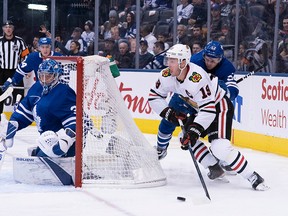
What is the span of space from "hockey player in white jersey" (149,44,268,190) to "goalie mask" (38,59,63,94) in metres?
0.62

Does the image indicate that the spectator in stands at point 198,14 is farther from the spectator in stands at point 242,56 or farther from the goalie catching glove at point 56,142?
the goalie catching glove at point 56,142

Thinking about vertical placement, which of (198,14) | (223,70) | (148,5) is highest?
(148,5)

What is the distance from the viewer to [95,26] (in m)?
9.52

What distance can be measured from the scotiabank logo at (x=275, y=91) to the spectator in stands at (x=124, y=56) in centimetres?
284

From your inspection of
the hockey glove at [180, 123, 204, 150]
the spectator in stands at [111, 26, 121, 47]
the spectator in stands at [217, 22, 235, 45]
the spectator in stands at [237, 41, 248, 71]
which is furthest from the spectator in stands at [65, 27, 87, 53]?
the hockey glove at [180, 123, 204, 150]

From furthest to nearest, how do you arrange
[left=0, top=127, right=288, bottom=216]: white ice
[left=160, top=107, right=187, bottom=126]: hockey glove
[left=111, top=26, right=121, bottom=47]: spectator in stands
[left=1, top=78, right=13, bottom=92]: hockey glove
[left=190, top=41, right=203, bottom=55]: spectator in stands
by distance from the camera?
[left=111, top=26, right=121, bottom=47]: spectator in stands
[left=190, top=41, right=203, bottom=55]: spectator in stands
[left=1, top=78, right=13, bottom=92]: hockey glove
[left=160, top=107, right=187, bottom=126]: hockey glove
[left=0, top=127, right=288, bottom=216]: white ice

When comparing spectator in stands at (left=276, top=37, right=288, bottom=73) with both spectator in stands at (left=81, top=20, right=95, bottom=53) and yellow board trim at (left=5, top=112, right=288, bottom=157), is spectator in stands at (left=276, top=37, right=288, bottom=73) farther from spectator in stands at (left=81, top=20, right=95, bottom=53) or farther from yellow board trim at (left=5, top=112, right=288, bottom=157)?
spectator in stands at (left=81, top=20, right=95, bottom=53)

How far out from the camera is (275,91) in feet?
21.1

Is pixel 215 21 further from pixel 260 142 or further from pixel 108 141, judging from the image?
pixel 108 141

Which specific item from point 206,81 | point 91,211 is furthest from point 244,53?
point 91,211

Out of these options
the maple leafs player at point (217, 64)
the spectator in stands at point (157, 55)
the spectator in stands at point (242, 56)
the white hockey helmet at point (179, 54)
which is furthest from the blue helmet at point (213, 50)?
the spectator in stands at point (157, 55)

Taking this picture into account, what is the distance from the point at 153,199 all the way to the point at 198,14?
4.63m

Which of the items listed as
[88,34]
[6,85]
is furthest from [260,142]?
[88,34]

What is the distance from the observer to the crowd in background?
7.54m
